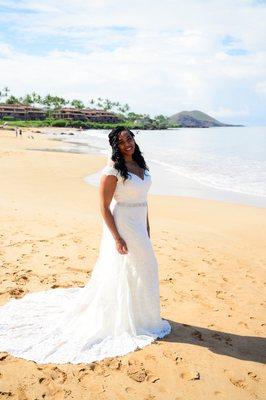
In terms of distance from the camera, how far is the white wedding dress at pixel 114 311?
168 inches

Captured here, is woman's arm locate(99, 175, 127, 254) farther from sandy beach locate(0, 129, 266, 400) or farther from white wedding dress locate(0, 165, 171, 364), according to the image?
sandy beach locate(0, 129, 266, 400)

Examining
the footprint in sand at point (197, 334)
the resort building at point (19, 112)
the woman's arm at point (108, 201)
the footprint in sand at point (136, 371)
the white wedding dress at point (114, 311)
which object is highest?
the resort building at point (19, 112)

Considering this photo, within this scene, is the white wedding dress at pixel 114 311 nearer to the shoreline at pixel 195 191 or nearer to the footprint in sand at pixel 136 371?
the footprint in sand at pixel 136 371

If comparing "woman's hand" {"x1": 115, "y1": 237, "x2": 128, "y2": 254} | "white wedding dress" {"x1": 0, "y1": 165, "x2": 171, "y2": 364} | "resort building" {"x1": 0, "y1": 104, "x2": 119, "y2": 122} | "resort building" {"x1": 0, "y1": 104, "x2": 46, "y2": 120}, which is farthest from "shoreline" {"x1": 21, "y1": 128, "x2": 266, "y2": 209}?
"resort building" {"x1": 0, "y1": 104, "x2": 119, "y2": 122}

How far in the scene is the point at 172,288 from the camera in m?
6.22

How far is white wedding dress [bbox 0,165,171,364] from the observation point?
4.27m

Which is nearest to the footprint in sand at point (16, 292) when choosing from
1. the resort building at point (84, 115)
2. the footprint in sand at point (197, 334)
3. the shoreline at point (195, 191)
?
the footprint in sand at point (197, 334)

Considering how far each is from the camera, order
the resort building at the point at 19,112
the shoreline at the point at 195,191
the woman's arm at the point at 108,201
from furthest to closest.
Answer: the resort building at the point at 19,112 → the shoreline at the point at 195,191 → the woman's arm at the point at 108,201

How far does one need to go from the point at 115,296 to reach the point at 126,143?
180 cm

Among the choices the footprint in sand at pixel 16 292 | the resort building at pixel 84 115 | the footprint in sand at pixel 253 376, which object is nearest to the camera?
the footprint in sand at pixel 253 376

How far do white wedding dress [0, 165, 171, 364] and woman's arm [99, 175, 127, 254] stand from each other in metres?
0.08

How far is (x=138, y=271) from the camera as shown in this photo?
4.45 meters

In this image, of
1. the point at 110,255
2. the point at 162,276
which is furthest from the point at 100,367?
the point at 162,276

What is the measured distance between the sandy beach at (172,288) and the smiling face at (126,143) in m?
2.25
